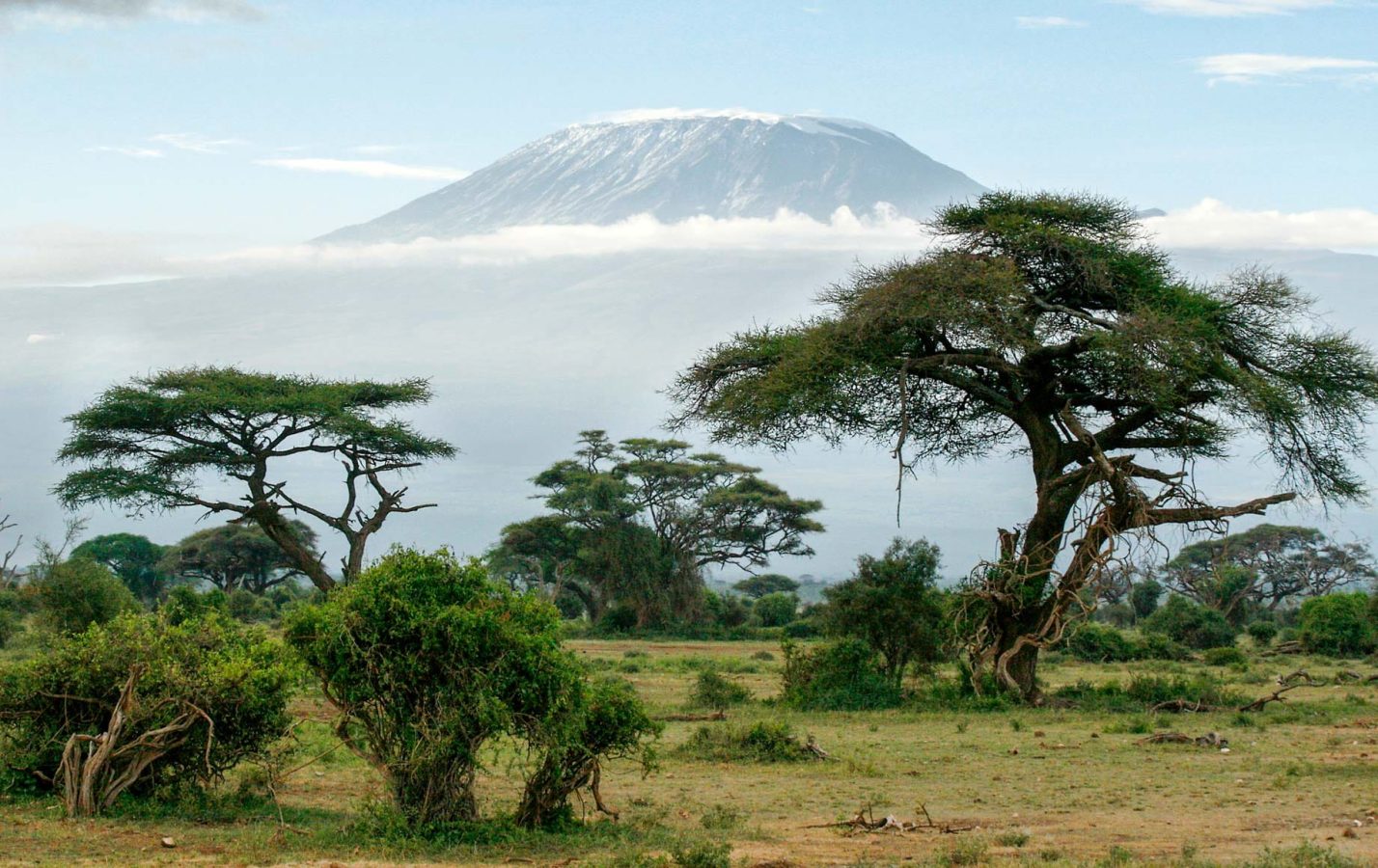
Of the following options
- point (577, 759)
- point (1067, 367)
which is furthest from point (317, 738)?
point (1067, 367)

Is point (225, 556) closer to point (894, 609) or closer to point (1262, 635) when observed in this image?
point (1262, 635)

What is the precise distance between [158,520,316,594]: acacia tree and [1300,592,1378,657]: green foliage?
42857 millimetres

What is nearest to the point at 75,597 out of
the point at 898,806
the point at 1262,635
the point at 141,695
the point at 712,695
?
the point at 712,695

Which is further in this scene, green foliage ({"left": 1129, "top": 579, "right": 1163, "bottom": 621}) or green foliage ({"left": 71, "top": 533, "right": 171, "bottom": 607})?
green foliage ({"left": 71, "top": 533, "right": 171, "bottom": 607})

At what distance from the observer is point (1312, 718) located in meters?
19.4

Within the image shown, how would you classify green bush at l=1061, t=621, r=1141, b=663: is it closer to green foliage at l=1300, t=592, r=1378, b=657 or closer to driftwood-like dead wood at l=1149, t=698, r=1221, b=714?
green foliage at l=1300, t=592, r=1378, b=657

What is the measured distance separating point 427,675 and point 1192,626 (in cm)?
3286

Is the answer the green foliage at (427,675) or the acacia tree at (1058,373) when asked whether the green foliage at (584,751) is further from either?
the acacia tree at (1058,373)

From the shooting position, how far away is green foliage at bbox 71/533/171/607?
63750mm

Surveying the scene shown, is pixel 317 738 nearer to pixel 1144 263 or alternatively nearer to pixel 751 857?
pixel 751 857

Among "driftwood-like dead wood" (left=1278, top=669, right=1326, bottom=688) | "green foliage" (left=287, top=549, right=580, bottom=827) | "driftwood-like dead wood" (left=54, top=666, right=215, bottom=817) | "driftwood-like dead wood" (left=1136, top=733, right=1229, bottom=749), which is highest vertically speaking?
"green foliage" (left=287, top=549, right=580, bottom=827)

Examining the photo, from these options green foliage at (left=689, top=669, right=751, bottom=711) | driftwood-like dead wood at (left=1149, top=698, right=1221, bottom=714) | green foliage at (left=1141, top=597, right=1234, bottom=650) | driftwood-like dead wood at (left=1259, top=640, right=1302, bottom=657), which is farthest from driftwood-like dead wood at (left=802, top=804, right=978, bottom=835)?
green foliage at (left=1141, top=597, right=1234, bottom=650)

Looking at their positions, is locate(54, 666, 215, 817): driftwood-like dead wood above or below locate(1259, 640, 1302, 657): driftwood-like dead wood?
above

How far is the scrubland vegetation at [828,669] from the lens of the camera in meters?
10.6
